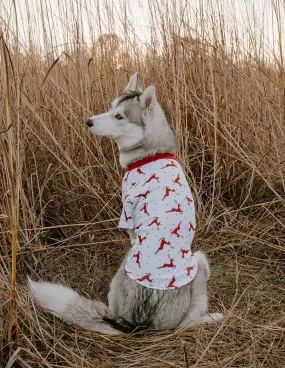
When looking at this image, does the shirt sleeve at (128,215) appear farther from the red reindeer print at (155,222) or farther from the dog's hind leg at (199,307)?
the dog's hind leg at (199,307)

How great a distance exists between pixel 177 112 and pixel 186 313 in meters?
1.27

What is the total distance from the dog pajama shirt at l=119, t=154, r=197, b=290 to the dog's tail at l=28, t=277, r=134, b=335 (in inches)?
7.9

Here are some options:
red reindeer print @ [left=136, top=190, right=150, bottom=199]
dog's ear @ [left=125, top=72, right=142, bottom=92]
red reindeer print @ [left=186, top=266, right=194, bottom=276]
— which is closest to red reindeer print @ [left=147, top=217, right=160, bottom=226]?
red reindeer print @ [left=136, top=190, right=150, bottom=199]

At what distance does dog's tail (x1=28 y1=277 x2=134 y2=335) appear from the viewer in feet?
5.38

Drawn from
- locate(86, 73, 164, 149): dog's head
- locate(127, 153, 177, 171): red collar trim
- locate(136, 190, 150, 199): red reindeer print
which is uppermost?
locate(86, 73, 164, 149): dog's head

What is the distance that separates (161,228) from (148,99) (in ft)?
2.18

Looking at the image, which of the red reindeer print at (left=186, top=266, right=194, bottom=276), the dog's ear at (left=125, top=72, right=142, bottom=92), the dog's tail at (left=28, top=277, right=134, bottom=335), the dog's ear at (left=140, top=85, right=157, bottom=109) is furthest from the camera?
the dog's ear at (left=125, top=72, right=142, bottom=92)

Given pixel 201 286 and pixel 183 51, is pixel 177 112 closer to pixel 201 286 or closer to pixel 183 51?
pixel 183 51

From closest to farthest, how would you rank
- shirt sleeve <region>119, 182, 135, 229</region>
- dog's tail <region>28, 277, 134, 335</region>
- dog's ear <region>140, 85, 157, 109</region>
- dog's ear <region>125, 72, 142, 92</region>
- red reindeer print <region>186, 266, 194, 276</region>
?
dog's tail <region>28, 277, 134, 335</region> < red reindeer print <region>186, 266, 194, 276</region> < shirt sleeve <region>119, 182, 135, 229</region> < dog's ear <region>140, 85, 157, 109</region> < dog's ear <region>125, 72, 142, 92</region>

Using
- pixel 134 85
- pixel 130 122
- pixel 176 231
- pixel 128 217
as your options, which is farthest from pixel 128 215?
pixel 134 85

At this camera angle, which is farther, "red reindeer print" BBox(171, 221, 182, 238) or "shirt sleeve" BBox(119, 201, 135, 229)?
"shirt sleeve" BBox(119, 201, 135, 229)

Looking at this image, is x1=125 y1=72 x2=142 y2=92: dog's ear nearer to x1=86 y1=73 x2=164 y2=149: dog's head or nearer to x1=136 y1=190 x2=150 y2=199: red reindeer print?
x1=86 y1=73 x2=164 y2=149: dog's head

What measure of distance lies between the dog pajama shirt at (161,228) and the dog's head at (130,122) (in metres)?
0.26

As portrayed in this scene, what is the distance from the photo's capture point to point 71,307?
1639mm
